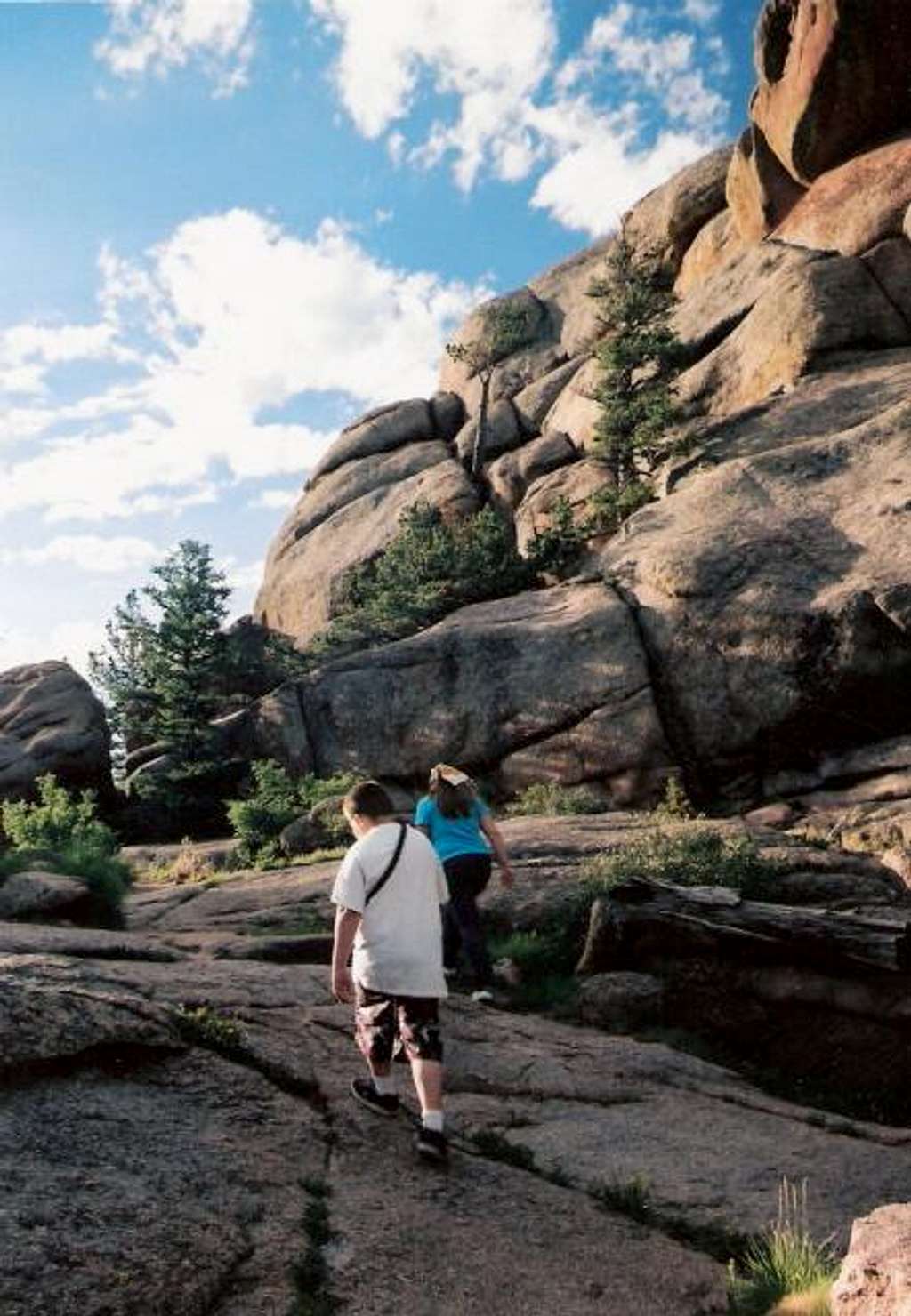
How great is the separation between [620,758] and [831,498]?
28.9 feet

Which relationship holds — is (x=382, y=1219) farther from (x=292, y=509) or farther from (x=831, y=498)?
(x=292, y=509)

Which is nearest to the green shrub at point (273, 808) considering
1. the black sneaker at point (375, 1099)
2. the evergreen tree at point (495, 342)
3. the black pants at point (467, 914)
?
the black pants at point (467, 914)

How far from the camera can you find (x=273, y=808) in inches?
995

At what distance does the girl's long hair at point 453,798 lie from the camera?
10375 millimetres

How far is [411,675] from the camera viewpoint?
2703 centimetres

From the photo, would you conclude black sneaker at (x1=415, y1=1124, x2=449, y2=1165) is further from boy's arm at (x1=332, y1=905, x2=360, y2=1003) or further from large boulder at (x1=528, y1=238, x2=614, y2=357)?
large boulder at (x1=528, y1=238, x2=614, y2=357)

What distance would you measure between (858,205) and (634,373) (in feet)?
31.8

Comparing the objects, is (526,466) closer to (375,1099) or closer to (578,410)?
(578,410)

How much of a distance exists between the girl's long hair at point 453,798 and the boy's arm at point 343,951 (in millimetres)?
3761

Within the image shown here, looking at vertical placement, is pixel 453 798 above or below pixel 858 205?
below

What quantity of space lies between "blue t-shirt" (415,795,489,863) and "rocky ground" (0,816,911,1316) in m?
1.65

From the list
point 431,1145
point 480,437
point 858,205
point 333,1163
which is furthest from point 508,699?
point 480,437

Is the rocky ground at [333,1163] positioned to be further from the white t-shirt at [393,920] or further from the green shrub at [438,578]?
the green shrub at [438,578]

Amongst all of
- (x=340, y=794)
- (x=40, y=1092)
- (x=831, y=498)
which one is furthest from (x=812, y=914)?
(x=831, y=498)
